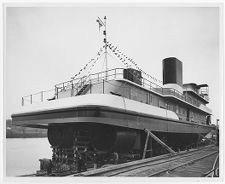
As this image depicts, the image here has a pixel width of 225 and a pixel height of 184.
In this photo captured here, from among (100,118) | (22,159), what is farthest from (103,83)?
(22,159)

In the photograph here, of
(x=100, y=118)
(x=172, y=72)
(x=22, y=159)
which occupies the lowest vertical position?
(x=22, y=159)

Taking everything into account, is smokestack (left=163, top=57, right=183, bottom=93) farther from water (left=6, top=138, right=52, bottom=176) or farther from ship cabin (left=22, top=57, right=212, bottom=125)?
water (left=6, top=138, right=52, bottom=176)

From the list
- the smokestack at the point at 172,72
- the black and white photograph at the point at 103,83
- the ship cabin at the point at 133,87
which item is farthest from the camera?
the smokestack at the point at 172,72

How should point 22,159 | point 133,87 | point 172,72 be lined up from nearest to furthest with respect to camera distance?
1. point 133,87
2. point 172,72
3. point 22,159

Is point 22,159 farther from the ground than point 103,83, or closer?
closer

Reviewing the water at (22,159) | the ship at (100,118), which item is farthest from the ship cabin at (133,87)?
the water at (22,159)

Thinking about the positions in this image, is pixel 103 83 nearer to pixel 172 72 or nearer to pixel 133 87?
pixel 133 87

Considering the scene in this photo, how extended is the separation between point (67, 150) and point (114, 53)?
519 centimetres

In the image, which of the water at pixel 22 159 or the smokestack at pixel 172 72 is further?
the smokestack at pixel 172 72

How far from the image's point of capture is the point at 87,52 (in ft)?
35.1

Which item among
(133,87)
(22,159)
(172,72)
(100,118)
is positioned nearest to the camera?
(100,118)

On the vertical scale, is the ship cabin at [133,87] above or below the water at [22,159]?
above

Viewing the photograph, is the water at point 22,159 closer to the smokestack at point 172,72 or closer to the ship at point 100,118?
the ship at point 100,118
